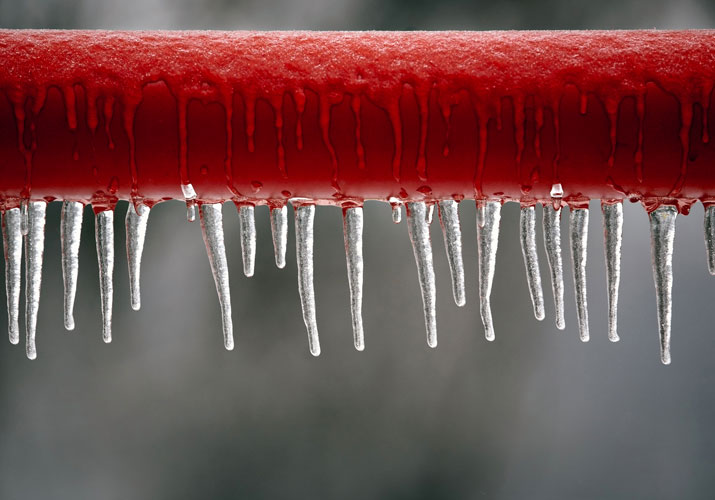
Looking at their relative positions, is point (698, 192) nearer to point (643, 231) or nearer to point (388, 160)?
point (388, 160)

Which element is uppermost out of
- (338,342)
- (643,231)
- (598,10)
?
(598,10)

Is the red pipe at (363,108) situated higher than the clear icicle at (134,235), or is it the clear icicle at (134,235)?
the red pipe at (363,108)

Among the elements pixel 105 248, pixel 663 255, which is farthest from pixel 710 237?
pixel 105 248

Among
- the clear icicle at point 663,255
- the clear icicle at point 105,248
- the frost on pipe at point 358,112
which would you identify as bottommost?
the clear icicle at point 663,255

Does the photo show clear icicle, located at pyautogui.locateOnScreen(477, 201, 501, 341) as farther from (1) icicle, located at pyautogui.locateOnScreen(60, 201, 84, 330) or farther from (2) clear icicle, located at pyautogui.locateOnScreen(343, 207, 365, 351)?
(1) icicle, located at pyautogui.locateOnScreen(60, 201, 84, 330)

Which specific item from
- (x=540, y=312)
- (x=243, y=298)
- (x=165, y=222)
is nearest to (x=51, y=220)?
(x=165, y=222)

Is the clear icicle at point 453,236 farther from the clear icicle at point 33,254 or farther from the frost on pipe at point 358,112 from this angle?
the clear icicle at point 33,254

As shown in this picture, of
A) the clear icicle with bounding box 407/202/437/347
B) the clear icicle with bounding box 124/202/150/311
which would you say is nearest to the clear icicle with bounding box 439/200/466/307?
the clear icicle with bounding box 407/202/437/347

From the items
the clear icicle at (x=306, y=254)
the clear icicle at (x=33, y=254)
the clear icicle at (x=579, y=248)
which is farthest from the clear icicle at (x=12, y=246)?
the clear icicle at (x=579, y=248)
